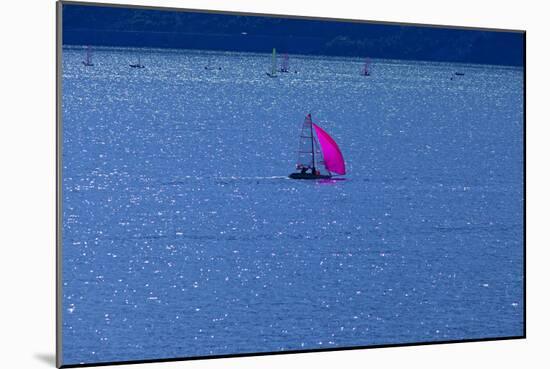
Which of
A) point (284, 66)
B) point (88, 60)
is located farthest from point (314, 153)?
point (88, 60)

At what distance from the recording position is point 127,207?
29.2ft

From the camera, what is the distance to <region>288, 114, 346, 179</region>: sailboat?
9328 mm

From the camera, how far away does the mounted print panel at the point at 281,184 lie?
877 cm

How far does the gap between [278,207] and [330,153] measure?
0.56 meters

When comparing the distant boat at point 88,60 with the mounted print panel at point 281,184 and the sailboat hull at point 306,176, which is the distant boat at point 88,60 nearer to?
the mounted print panel at point 281,184

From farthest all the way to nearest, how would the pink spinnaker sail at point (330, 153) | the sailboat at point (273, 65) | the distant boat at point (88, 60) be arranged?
the pink spinnaker sail at point (330, 153) < the sailboat at point (273, 65) < the distant boat at point (88, 60)

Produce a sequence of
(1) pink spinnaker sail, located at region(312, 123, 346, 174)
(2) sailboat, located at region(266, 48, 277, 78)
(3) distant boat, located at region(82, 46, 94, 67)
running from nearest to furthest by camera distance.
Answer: (3) distant boat, located at region(82, 46, 94, 67)
(2) sailboat, located at region(266, 48, 277, 78)
(1) pink spinnaker sail, located at region(312, 123, 346, 174)

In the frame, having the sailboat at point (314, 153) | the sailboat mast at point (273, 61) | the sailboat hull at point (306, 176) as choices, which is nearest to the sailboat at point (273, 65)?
the sailboat mast at point (273, 61)

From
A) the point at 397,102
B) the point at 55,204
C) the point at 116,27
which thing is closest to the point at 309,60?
the point at 397,102

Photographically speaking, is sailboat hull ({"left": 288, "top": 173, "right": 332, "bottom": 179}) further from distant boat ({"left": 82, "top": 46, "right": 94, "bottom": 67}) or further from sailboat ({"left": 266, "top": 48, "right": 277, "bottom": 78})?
distant boat ({"left": 82, "top": 46, "right": 94, "bottom": 67})

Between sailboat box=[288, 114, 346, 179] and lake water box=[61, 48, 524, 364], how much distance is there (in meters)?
0.07

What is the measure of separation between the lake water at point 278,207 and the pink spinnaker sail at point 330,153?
0.06 m

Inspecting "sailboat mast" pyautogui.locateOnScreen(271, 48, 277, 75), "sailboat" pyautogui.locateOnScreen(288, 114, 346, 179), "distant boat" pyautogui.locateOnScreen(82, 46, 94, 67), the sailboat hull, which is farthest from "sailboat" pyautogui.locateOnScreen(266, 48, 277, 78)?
"distant boat" pyautogui.locateOnScreen(82, 46, 94, 67)

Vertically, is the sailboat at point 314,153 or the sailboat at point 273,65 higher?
the sailboat at point 273,65
